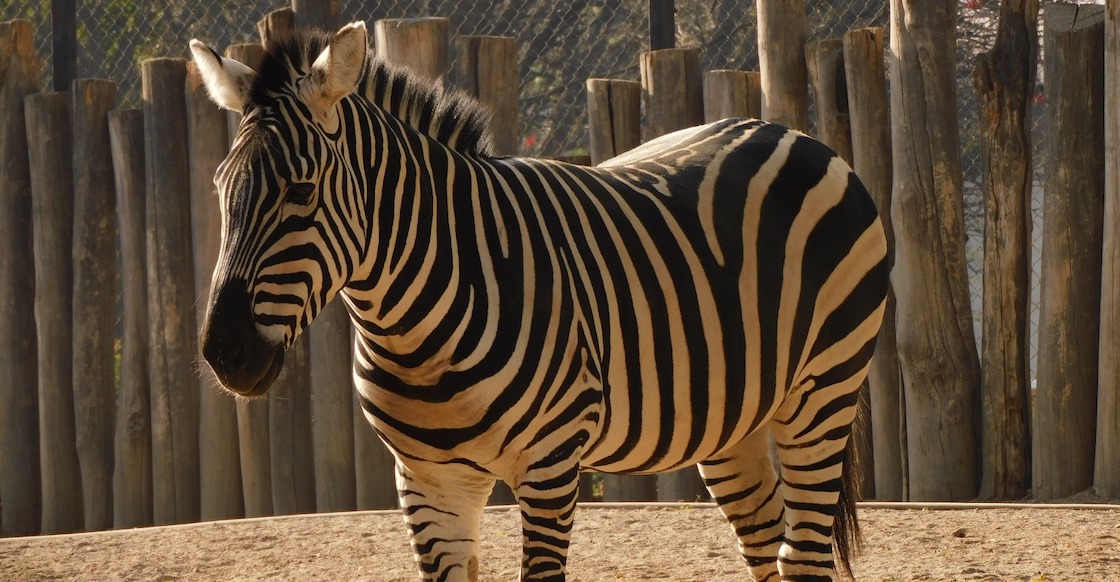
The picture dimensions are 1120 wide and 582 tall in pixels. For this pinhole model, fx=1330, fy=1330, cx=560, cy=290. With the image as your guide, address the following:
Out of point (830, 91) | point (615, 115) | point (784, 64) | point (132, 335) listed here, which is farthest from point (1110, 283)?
point (132, 335)

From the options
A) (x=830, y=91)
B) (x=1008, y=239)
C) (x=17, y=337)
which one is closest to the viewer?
(x=1008, y=239)

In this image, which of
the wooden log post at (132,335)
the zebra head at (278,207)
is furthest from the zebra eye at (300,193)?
the wooden log post at (132,335)

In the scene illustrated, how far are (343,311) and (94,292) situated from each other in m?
1.42

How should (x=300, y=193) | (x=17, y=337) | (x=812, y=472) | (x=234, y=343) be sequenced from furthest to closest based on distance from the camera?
(x=17, y=337) < (x=812, y=472) < (x=300, y=193) < (x=234, y=343)

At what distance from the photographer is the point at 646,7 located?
341 inches

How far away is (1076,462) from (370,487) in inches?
128

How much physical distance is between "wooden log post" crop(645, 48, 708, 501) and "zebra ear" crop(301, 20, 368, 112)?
375 centimetres

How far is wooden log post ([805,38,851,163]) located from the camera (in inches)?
243

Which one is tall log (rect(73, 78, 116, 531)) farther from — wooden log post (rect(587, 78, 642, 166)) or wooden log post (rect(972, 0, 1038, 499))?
wooden log post (rect(972, 0, 1038, 499))

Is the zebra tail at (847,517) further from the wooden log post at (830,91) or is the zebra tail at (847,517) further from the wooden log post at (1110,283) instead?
the wooden log post at (830,91)

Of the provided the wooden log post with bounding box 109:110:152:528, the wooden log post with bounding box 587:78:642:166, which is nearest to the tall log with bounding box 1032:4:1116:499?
the wooden log post with bounding box 587:78:642:166

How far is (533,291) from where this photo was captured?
10.1 ft

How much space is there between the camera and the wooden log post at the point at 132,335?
6.75m

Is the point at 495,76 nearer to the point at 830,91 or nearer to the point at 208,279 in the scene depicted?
the point at 830,91
